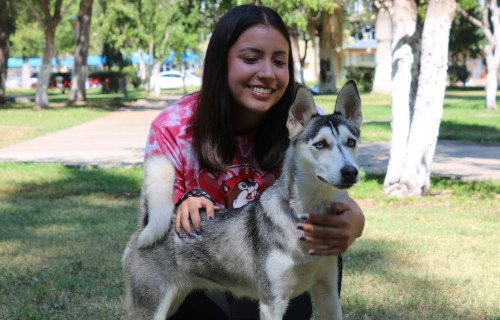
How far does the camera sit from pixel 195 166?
4434 mm

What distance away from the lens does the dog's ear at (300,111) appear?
146 inches

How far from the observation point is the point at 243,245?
397cm

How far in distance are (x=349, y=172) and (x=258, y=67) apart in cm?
105

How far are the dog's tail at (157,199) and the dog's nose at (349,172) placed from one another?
1.17 metres

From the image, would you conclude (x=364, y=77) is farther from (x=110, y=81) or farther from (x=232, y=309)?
(x=232, y=309)

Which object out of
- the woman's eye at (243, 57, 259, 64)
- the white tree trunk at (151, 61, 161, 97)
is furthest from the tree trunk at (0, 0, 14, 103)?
the woman's eye at (243, 57, 259, 64)

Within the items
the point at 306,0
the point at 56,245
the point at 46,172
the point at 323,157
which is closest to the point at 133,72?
the point at 306,0

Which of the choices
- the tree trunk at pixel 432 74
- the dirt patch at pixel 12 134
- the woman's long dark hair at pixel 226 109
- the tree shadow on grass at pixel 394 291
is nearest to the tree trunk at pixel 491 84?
the dirt patch at pixel 12 134

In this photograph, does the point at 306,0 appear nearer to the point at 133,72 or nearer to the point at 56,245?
the point at 56,245

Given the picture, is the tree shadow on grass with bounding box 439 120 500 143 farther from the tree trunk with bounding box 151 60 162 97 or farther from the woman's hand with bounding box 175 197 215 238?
the tree trunk with bounding box 151 60 162 97

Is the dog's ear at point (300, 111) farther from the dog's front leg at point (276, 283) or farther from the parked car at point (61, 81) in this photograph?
the parked car at point (61, 81)

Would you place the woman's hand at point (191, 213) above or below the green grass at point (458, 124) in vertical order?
above

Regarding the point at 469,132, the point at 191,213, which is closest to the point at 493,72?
the point at 469,132

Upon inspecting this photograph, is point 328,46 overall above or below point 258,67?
above
